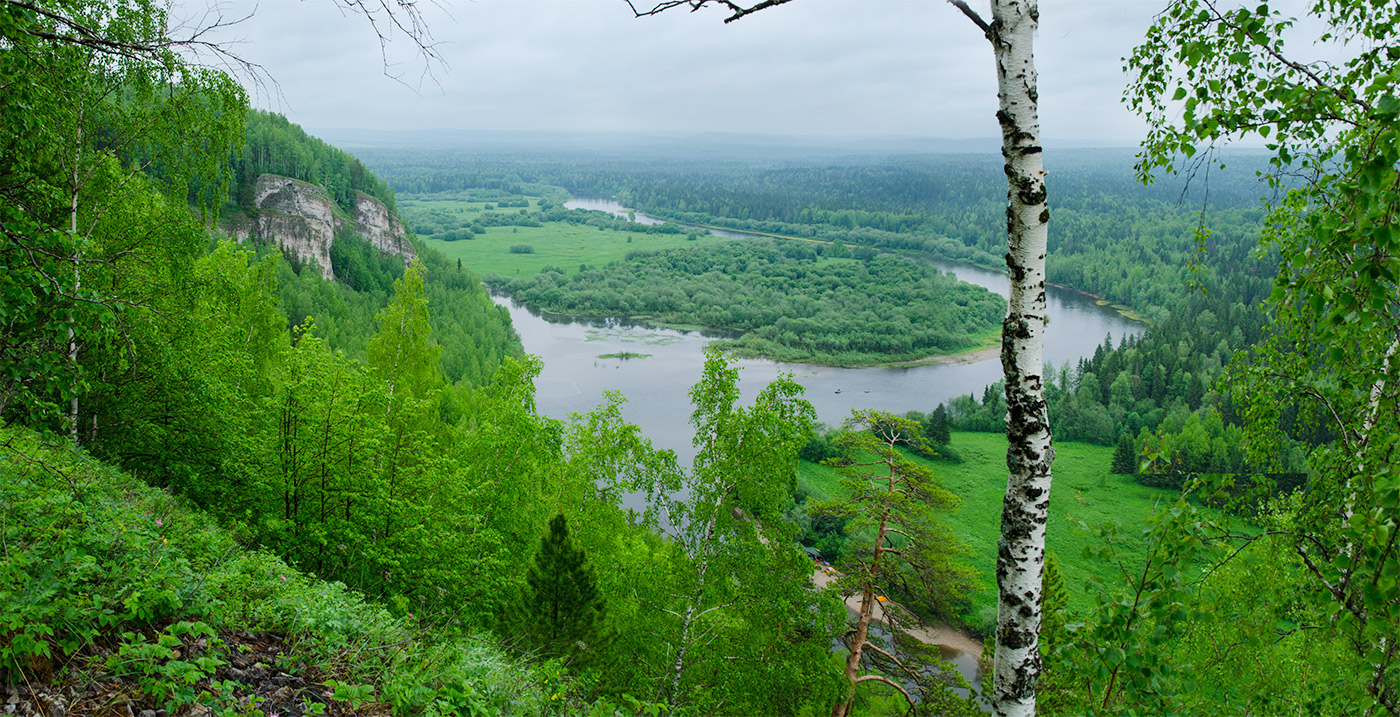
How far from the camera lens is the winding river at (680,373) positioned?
→ 4397 cm

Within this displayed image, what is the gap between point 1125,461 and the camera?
152ft

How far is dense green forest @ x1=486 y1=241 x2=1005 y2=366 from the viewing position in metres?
70.9

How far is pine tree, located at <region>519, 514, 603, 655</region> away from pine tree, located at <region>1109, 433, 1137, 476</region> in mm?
45320

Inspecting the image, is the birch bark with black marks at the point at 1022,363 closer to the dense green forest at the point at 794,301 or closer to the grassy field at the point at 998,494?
the grassy field at the point at 998,494

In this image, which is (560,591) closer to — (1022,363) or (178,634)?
(178,634)

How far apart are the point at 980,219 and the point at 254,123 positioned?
116801 millimetres

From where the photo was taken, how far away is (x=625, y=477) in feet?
38.5

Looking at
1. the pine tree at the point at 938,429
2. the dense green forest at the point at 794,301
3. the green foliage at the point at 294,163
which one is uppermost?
the green foliage at the point at 294,163

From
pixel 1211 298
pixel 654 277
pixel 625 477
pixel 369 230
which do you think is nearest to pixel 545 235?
pixel 654 277

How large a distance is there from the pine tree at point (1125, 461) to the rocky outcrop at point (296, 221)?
49757 millimetres

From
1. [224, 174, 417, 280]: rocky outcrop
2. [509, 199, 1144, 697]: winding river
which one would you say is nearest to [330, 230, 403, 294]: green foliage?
[224, 174, 417, 280]: rocky outcrop

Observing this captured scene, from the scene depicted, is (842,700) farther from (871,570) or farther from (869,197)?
(869,197)

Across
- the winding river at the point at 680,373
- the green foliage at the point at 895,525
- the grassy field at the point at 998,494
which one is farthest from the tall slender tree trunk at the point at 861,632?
the winding river at the point at 680,373

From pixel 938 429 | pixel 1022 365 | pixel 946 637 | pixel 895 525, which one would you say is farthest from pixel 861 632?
pixel 938 429
